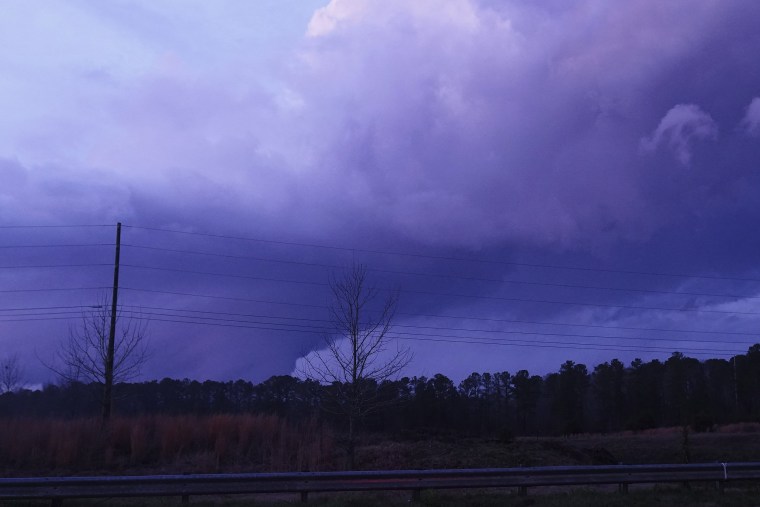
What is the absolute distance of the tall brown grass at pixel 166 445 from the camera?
80.3ft

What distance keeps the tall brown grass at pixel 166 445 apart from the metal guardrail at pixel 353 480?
402 inches

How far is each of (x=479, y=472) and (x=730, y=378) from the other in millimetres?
69580

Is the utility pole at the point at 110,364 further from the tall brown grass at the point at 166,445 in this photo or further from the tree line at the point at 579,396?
the tree line at the point at 579,396

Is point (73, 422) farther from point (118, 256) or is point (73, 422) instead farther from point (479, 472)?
point (479, 472)

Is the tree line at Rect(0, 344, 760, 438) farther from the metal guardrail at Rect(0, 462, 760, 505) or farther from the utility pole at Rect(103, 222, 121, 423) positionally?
the metal guardrail at Rect(0, 462, 760, 505)

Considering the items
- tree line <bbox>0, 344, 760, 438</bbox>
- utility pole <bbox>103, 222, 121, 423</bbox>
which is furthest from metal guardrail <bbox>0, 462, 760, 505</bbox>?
tree line <bbox>0, 344, 760, 438</bbox>

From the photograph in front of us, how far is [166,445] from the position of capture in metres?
26.7

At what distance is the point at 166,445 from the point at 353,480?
15395 mm

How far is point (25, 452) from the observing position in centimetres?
2566

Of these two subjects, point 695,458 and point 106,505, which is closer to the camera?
point 106,505

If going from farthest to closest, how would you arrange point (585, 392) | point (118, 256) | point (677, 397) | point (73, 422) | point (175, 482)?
1. point (585, 392)
2. point (677, 397)
3. point (118, 256)
4. point (73, 422)
5. point (175, 482)

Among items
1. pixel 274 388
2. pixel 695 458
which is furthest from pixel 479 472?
pixel 274 388

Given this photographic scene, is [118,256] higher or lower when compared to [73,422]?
higher

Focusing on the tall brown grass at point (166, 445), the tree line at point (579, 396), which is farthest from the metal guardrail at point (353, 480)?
the tree line at point (579, 396)
